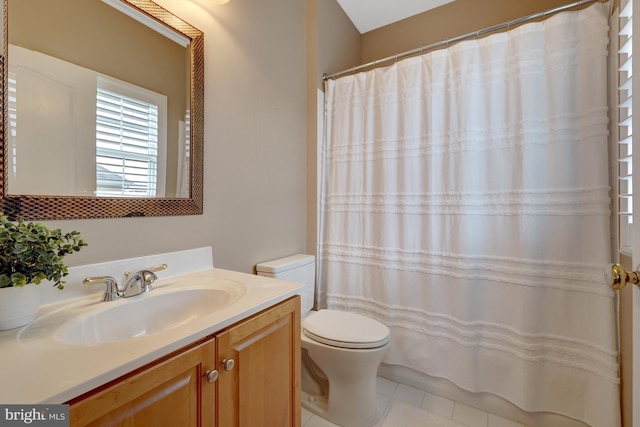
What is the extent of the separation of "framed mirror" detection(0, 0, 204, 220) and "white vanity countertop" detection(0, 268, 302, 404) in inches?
12.4

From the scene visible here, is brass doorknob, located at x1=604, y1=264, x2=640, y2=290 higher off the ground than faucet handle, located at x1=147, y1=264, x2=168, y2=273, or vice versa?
brass doorknob, located at x1=604, y1=264, x2=640, y2=290

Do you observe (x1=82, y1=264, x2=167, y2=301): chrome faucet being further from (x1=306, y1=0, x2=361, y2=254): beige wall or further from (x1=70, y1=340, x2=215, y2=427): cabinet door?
(x1=306, y1=0, x2=361, y2=254): beige wall

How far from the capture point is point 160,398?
561mm

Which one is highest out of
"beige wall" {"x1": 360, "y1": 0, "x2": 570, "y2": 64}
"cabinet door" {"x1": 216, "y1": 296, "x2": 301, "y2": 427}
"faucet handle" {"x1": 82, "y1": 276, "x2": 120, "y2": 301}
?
"beige wall" {"x1": 360, "y1": 0, "x2": 570, "y2": 64}

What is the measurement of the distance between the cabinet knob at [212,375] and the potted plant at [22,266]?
1.42 ft

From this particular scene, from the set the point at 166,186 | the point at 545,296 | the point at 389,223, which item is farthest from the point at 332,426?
the point at 166,186

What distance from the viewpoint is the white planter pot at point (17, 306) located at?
59 cm

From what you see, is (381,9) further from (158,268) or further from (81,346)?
(81,346)

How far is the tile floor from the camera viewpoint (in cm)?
138

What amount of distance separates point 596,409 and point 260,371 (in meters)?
1.51

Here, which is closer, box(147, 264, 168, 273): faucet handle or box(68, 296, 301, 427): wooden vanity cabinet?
box(68, 296, 301, 427): wooden vanity cabinet

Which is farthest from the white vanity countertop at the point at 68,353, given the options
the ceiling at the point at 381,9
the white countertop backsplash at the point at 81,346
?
the ceiling at the point at 381,9

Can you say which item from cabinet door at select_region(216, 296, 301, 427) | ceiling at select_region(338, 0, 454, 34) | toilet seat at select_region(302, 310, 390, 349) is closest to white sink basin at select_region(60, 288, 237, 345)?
cabinet door at select_region(216, 296, 301, 427)

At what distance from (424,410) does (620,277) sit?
129cm
